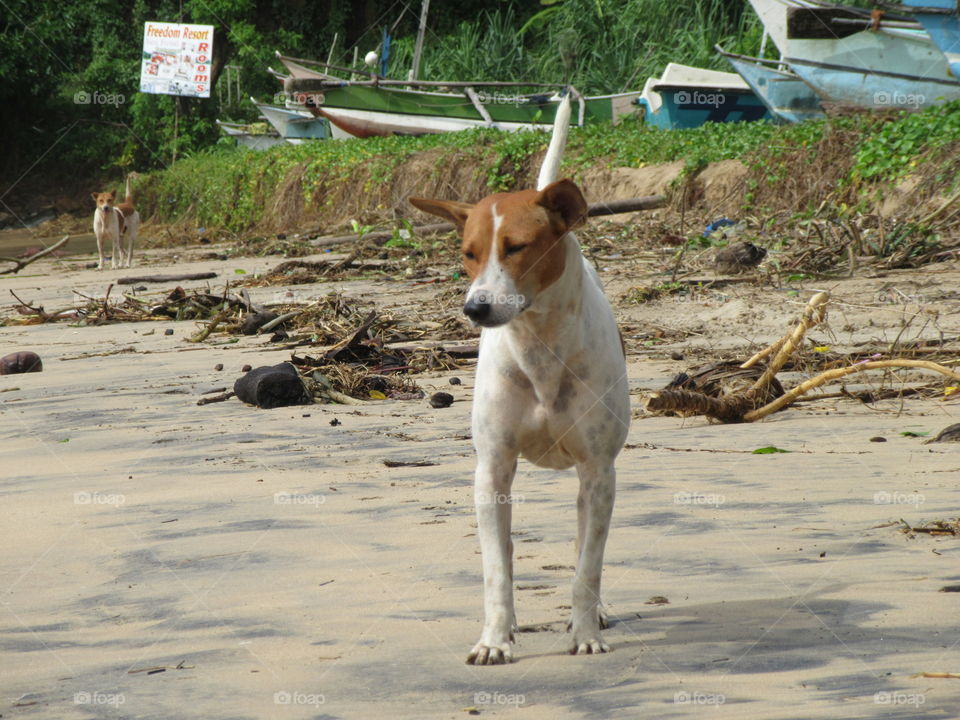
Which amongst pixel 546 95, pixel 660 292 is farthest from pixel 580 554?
pixel 546 95

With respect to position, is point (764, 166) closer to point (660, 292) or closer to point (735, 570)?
point (660, 292)

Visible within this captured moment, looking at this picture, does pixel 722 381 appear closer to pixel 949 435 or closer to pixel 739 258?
pixel 949 435

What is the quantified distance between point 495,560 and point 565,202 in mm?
1079

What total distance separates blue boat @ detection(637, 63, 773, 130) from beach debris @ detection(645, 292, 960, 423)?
14.9 meters

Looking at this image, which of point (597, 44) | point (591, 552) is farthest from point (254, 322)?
point (597, 44)

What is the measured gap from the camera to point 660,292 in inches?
415

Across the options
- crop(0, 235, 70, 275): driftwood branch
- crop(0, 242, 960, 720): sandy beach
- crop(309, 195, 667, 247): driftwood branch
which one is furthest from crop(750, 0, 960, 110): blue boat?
crop(0, 242, 960, 720): sandy beach

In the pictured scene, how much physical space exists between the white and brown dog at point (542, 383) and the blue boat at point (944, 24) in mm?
11814

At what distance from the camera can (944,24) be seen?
13.8 metres

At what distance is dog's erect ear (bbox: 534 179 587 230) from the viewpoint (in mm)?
3377

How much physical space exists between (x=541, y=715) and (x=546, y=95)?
24.1 metres

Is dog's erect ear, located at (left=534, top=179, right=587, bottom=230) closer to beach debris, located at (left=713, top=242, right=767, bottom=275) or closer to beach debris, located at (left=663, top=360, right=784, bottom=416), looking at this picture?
beach debris, located at (left=663, top=360, right=784, bottom=416)

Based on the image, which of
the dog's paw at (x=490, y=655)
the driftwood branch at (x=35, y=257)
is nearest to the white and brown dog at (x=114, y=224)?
the driftwood branch at (x=35, y=257)

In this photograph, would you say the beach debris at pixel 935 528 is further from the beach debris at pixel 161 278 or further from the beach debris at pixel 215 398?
the beach debris at pixel 161 278
